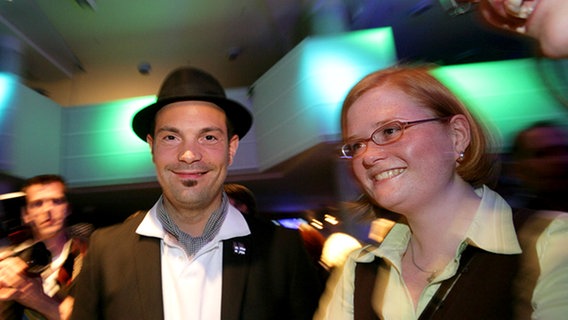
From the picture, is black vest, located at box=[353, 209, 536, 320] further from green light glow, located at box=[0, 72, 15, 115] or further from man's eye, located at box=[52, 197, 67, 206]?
green light glow, located at box=[0, 72, 15, 115]

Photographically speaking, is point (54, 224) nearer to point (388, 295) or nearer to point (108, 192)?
point (388, 295)

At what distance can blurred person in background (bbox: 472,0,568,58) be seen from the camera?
1.68ft

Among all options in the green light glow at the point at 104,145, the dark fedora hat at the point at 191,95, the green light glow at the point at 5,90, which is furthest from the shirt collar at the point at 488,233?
the green light glow at the point at 5,90

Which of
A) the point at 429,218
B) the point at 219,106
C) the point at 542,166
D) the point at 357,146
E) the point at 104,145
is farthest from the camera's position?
the point at 104,145

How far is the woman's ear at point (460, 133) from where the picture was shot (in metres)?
1.15

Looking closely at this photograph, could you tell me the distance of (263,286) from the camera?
A: 1463 millimetres

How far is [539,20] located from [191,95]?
4.51 feet

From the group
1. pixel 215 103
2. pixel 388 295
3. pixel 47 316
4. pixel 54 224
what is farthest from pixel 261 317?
pixel 54 224

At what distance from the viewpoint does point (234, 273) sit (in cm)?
148

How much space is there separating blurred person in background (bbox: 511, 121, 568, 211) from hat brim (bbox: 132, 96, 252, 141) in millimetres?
1570

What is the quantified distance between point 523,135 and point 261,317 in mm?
1808

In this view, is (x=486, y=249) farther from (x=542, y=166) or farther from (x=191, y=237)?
(x=542, y=166)

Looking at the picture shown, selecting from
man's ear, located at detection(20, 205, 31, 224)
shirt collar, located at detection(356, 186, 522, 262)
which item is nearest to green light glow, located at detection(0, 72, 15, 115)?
man's ear, located at detection(20, 205, 31, 224)

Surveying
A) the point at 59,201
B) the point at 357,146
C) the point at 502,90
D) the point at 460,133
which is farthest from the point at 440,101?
the point at 502,90
